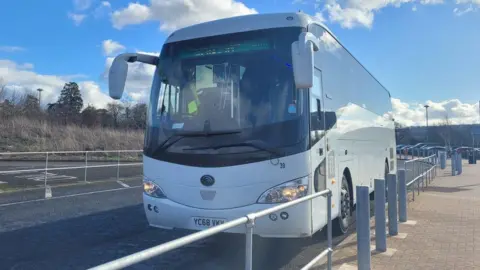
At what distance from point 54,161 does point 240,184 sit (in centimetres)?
2730

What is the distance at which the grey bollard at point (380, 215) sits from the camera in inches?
232

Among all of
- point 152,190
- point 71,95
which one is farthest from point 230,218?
point 71,95

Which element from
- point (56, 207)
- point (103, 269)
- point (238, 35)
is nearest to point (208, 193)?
point (238, 35)

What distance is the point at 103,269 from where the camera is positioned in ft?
5.57

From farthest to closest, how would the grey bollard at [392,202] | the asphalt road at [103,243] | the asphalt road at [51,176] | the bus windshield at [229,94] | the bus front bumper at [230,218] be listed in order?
1. the asphalt road at [51,176]
2. the grey bollard at [392,202]
3. the asphalt road at [103,243]
4. the bus windshield at [229,94]
5. the bus front bumper at [230,218]

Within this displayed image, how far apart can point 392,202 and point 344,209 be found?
2.64 feet

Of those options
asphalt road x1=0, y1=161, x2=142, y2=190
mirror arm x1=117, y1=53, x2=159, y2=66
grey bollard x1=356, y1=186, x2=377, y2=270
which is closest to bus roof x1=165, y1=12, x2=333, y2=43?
mirror arm x1=117, y1=53, x2=159, y2=66

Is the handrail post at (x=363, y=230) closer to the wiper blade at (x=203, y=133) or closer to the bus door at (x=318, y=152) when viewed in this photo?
the bus door at (x=318, y=152)

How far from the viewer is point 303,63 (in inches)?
182

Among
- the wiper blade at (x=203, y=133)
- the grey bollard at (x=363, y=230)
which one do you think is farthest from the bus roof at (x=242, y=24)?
the grey bollard at (x=363, y=230)

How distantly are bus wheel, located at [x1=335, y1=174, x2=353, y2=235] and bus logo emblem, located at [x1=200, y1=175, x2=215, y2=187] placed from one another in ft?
8.70

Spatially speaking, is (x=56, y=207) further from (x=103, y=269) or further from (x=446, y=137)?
(x=446, y=137)

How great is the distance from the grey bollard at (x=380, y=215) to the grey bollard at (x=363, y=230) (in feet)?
2.70

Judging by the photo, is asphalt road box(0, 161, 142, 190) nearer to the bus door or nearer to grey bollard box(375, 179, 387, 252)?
the bus door
